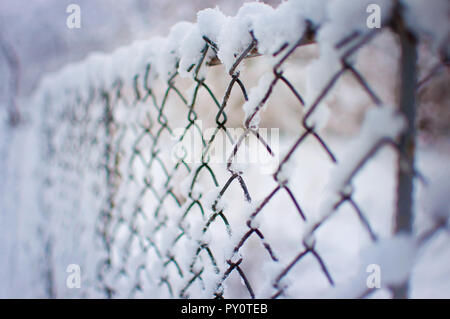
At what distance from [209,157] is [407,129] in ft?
1.88

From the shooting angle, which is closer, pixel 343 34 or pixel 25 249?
pixel 343 34

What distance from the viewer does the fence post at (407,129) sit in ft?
1.44

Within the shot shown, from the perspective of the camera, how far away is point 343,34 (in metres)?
0.48

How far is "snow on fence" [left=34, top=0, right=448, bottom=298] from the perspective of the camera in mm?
462

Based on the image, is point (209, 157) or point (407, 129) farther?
point (209, 157)

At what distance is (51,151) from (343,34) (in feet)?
8.94

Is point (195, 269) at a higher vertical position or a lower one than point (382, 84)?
lower

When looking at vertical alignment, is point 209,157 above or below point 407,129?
above

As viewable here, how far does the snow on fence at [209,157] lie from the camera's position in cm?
46

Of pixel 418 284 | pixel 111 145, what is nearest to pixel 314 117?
pixel 111 145

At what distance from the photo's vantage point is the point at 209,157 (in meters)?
0.91

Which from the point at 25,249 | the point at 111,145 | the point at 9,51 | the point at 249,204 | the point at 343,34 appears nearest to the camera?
the point at 343,34

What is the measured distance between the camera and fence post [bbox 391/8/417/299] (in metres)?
0.44
